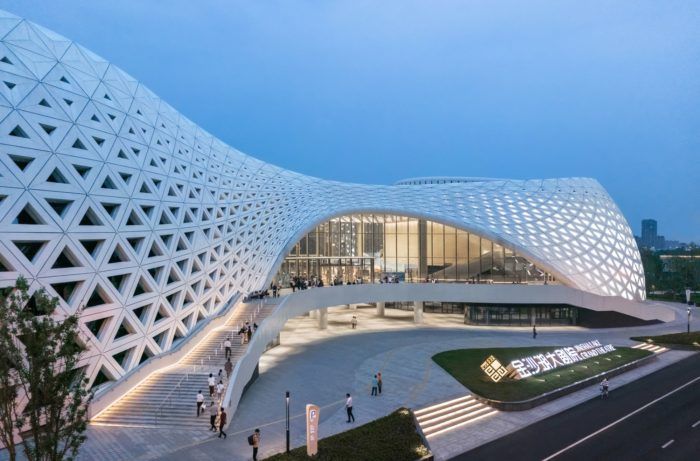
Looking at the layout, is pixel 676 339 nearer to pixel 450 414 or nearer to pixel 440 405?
pixel 440 405

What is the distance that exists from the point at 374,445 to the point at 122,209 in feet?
54.1

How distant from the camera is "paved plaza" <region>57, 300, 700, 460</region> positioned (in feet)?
56.5

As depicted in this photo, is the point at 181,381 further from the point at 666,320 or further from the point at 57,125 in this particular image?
the point at 666,320

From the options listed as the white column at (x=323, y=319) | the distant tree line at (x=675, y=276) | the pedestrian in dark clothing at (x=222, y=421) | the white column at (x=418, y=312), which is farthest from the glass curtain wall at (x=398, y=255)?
the distant tree line at (x=675, y=276)

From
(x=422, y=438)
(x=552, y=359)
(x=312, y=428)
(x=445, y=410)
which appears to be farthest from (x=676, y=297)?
(x=312, y=428)

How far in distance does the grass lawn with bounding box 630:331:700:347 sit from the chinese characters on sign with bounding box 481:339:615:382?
940 cm

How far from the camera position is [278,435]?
1805 centimetres

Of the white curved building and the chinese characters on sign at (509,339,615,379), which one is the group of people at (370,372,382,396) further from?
the white curved building

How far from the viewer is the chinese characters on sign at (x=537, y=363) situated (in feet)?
82.3

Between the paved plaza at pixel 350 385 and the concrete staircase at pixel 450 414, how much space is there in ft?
1.66

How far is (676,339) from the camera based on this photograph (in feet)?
119

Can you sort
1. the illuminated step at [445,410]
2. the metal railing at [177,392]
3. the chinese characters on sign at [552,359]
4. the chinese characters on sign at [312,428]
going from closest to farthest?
the chinese characters on sign at [312,428] → the metal railing at [177,392] → the illuminated step at [445,410] → the chinese characters on sign at [552,359]

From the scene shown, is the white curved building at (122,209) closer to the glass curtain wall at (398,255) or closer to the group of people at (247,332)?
the group of people at (247,332)

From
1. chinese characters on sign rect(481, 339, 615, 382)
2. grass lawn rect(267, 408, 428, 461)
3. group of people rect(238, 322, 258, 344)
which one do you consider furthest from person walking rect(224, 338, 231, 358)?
chinese characters on sign rect(481, 339, 615, 382)
